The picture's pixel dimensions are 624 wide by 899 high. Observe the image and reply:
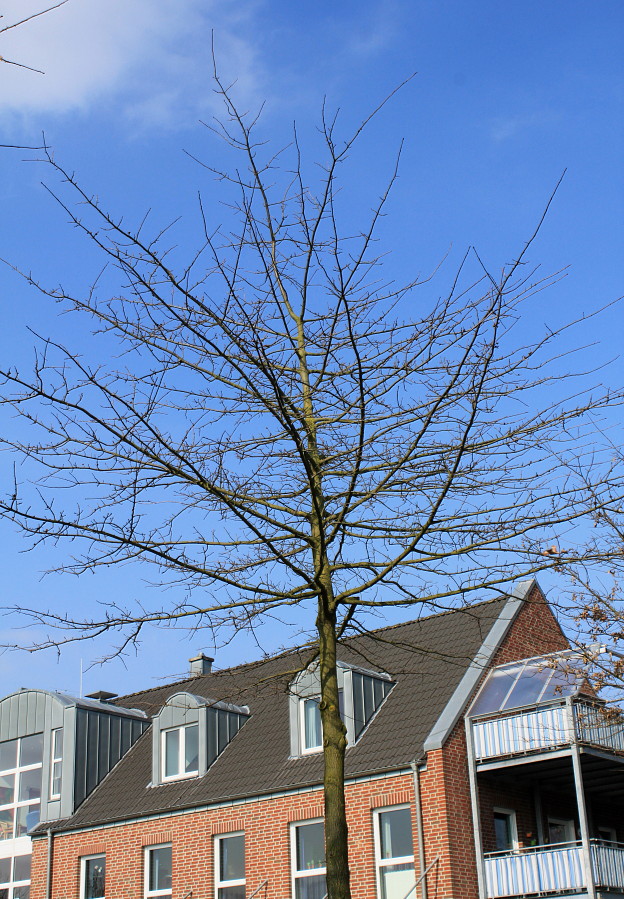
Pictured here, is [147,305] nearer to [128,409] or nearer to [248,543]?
[128,409]

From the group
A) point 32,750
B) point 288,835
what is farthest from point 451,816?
point 32,750

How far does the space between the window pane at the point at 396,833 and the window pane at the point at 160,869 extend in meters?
5.14

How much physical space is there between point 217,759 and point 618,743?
7936 millimetres

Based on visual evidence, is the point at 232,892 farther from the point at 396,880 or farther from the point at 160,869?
the point at 396,880

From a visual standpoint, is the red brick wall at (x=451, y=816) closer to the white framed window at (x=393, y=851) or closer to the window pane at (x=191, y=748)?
the white framed window at (x=393, y=851)

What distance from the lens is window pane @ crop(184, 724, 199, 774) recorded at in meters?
20.8

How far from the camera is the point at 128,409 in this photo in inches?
283

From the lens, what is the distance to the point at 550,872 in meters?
15.5

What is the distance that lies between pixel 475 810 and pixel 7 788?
40.7 ft

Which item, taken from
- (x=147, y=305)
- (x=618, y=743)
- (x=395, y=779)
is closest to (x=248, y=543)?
(x=147, y=305)

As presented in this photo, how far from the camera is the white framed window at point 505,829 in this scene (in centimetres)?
1697

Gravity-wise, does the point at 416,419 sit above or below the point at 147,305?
below

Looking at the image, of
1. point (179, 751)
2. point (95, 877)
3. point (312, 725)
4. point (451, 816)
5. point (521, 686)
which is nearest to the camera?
point (451, 816)

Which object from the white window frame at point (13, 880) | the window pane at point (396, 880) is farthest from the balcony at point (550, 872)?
the white window frame at point (13, 880)
